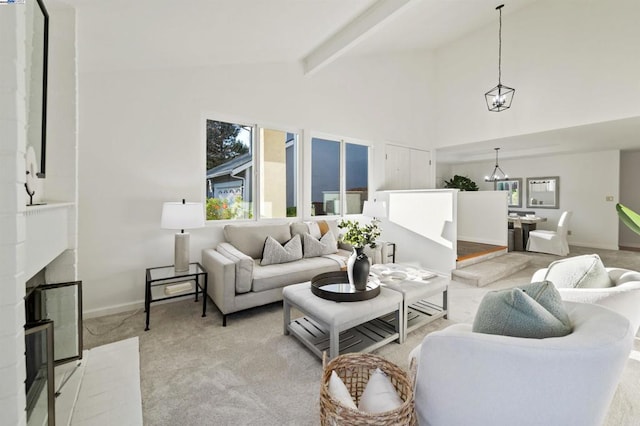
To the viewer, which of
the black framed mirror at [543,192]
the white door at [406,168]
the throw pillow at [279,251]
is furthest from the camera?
the black framed mirror at [543,192]

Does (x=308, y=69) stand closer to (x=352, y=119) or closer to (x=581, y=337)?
(x=352, y=119)

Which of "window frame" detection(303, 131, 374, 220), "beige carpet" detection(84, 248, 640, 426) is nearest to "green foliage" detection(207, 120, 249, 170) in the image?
"window frame" detection(303, 131, 374, 220)

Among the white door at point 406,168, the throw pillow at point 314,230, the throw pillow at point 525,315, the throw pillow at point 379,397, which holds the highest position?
the white door at point 406,168

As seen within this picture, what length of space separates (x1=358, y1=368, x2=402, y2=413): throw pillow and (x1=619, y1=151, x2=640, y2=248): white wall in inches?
338

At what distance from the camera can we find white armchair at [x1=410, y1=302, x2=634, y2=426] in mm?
888

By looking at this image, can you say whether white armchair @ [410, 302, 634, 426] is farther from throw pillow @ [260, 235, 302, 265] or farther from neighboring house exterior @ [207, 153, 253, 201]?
neighboring house exterior @ [207, 153, 253, 201]

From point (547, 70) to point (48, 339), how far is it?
22.0 ft

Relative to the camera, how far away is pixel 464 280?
403 cm

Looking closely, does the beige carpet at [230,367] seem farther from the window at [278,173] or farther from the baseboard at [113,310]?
the window at [278,173]

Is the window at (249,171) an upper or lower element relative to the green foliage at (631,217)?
upper

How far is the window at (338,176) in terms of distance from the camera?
180 inches

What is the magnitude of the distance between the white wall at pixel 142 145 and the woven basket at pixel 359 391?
8.28 ft

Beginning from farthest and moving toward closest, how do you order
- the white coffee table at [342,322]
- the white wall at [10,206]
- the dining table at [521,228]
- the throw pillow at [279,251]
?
the dining table at [521,228], the throw pillow at [279,251], the white coffee table at [342,322], the white wall at [10,206]

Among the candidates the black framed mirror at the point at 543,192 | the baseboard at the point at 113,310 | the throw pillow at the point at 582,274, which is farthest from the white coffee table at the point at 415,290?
the black framed mirror at the point at 543,192
